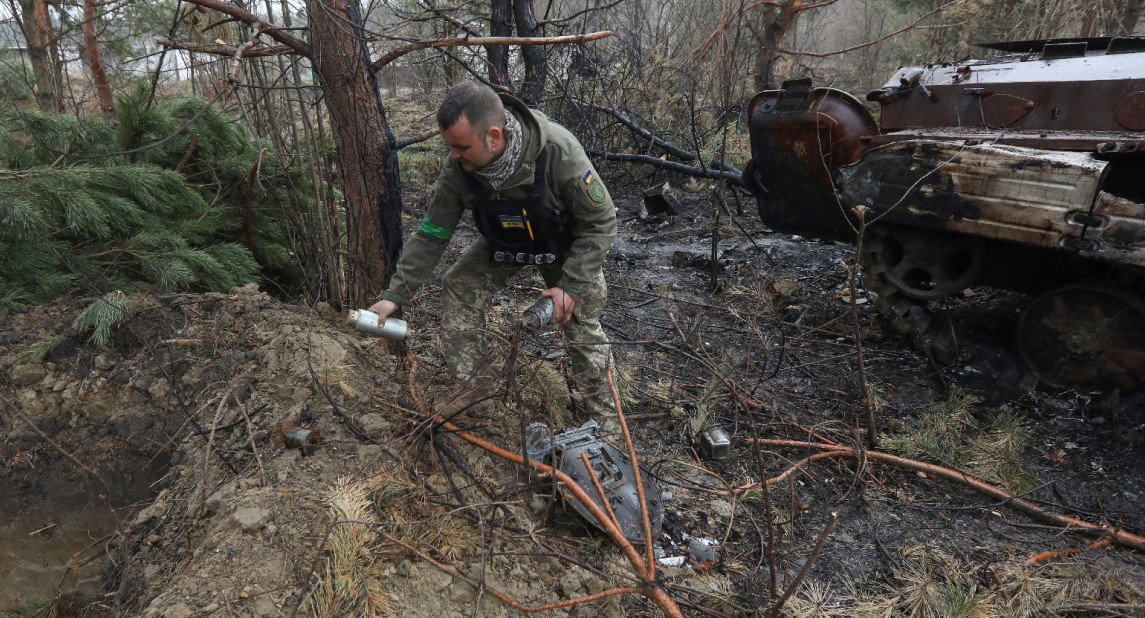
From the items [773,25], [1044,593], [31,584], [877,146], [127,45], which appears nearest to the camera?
[1044,593]

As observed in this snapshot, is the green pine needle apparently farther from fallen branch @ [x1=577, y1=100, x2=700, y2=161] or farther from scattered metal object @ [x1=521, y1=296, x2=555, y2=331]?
fallen branch @ [x1=577, y1=100, x2=700, y2=161]

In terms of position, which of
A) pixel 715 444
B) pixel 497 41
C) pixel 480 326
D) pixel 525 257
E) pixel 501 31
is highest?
pixel 501 31

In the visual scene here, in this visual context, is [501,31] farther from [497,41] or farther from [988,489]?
[988,489]

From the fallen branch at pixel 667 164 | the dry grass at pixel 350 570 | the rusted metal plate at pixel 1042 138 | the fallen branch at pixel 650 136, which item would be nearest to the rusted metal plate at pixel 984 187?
the rusted metal plate at pixel 1042 138

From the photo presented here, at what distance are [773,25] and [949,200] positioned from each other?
564cm

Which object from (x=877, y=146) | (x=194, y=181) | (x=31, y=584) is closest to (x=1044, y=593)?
(x=877, y=146)

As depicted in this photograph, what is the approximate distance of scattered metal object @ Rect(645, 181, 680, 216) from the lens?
7785 millimetres

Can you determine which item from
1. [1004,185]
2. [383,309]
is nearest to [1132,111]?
[1004,185]

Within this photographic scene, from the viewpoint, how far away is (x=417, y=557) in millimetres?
2059

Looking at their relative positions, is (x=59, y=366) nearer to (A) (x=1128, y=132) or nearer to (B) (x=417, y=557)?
(B) (x=417, y=557)

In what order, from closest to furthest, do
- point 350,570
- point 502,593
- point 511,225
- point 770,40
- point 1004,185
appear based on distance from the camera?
point 350,570 < point 502,593 < point 511,225 < point 1004,185 < point 770,40

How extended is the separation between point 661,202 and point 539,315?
586 centimetres

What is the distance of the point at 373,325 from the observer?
2512 millimetres

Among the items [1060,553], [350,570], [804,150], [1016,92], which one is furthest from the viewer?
[804,150]
